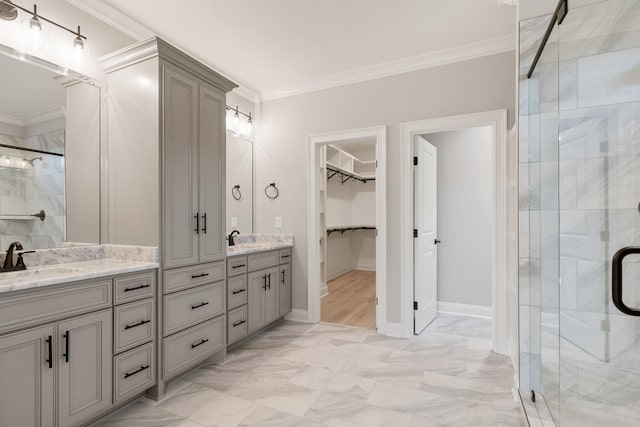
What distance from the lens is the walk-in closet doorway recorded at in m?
3.15

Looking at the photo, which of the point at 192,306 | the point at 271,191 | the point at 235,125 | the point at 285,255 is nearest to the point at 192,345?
the point at 192,306

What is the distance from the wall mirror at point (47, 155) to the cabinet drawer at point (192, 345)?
0.91m

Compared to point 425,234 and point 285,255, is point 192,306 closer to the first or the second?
point 285,255

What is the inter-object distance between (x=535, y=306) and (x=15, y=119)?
11.1ft

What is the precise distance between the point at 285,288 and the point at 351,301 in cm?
124

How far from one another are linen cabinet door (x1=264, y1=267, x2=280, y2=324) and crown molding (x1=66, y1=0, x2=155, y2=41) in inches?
90.7

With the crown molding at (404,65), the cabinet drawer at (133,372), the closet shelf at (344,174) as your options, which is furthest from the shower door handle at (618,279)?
the closet shelf at (344,174)

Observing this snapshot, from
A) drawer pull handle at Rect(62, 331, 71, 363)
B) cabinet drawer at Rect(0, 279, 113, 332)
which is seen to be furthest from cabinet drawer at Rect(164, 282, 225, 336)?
drawer pull handle at Rect(62, 331, 71, 363)

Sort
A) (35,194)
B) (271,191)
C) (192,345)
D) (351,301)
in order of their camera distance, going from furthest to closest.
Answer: (351,301) < (271,191) < (192,345) < (35,194)

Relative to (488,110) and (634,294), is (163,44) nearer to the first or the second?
(488,110)

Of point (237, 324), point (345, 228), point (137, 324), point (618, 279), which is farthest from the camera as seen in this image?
point (345, 228)

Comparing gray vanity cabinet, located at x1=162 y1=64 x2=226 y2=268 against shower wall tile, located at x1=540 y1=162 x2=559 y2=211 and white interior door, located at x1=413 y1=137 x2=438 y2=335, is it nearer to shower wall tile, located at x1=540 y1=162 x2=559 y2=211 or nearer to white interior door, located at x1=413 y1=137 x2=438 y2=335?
white interior door, located at x1=413 y1=137 x2=438 y2=335

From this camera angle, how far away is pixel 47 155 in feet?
6.71

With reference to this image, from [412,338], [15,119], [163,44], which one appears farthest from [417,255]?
[15,119]
